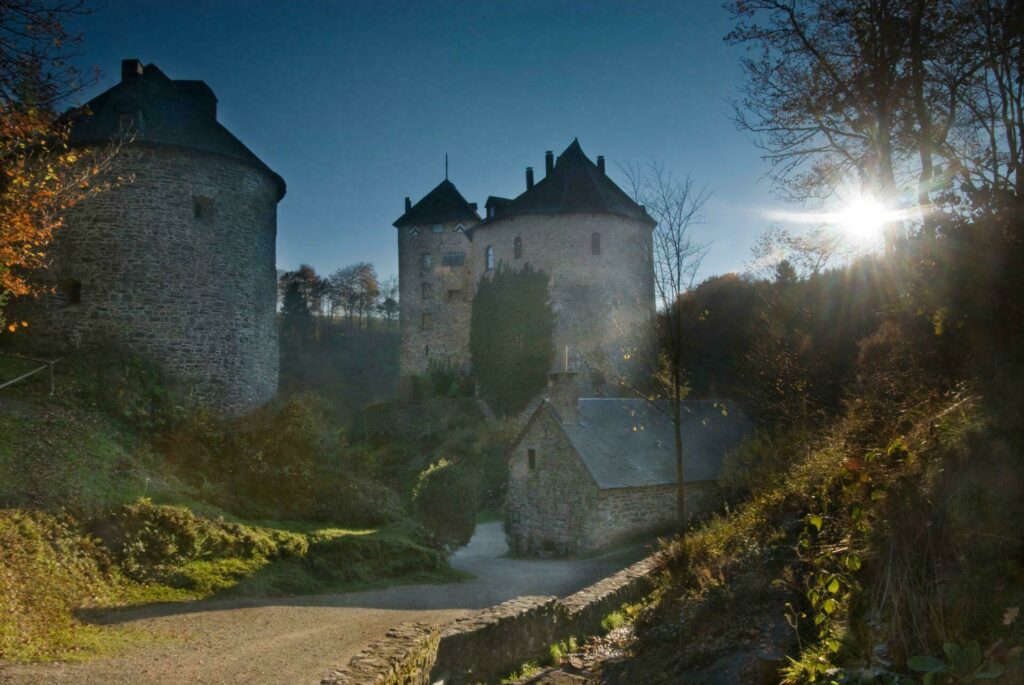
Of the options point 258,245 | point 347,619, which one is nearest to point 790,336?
point 258,245

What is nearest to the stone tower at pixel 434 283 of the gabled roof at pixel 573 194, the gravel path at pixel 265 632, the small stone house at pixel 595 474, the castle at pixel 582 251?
the castle at pixel 582 251

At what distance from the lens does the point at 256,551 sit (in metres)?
14.0

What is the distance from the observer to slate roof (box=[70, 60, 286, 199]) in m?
19.8

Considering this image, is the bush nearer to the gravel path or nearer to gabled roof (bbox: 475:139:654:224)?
the gravel path

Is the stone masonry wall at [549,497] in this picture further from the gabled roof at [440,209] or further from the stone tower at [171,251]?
the gabled roof at [440,209]

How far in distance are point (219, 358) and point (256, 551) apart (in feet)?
24.9

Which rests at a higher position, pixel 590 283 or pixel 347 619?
pixel 590 283

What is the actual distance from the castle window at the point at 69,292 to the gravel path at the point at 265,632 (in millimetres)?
10406

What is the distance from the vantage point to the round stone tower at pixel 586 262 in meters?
37.5

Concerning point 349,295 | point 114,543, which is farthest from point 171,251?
point 349,295

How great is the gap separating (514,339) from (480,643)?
99.9 ft

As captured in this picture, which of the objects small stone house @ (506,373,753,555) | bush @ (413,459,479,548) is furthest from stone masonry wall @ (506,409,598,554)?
bush @ (413,459,479,548)

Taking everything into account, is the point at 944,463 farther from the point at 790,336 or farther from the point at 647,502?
the point at 790,336

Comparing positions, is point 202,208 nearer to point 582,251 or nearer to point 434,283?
point 582,251
